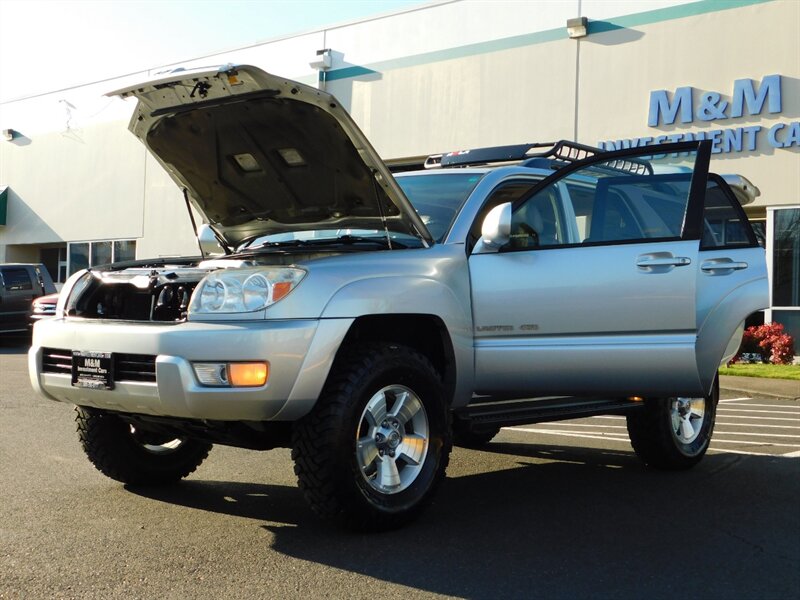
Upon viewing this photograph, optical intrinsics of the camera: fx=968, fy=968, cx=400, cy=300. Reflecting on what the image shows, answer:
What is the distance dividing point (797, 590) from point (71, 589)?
2916 millimetres

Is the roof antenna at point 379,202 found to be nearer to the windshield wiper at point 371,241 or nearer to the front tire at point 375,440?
the windshield wiper at point 371,241

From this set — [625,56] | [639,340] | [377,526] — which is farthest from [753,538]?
[625,56]

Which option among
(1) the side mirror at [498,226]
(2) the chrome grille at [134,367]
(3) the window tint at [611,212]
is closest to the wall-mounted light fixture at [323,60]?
(3) the window tint at [611,212]

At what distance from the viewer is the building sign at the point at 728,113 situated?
16469 mm

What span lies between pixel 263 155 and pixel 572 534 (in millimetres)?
2678

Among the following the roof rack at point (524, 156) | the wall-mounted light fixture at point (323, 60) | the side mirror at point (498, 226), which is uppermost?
the wall-mounted light fixture at point (323, 60)

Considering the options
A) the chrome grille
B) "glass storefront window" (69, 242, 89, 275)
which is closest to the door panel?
the chrome grille

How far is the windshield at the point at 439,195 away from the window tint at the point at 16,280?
1551 cm

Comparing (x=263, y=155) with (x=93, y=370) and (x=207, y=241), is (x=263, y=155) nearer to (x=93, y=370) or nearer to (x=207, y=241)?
(x=207, y=241)

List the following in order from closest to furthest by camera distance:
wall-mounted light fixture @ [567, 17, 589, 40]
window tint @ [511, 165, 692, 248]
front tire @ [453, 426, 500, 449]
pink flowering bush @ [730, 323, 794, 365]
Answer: window tint @ [511, 165, 692, 248]
front tire @ [453, 426, 500, 449]
pink flowering bush @ [730, 323, 794, 365]
wall-mounted light fixture @ [567, 17, 589, 40]

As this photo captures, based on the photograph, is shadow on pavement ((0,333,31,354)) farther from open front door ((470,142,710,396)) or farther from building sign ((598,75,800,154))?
open front door ((470,142,710,396))

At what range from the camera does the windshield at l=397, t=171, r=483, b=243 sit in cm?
550

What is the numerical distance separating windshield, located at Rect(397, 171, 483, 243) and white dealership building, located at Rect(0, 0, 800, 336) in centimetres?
1222

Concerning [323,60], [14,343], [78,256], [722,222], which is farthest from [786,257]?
[78,256]
